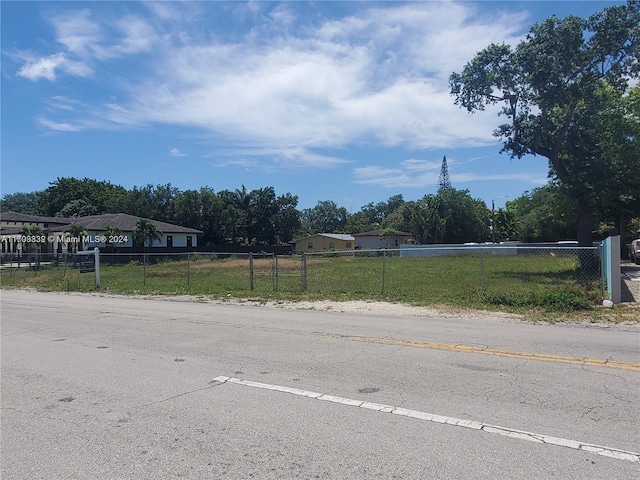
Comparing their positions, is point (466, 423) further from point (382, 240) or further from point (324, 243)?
point (382, 240)

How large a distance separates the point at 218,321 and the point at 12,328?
481 centimetres

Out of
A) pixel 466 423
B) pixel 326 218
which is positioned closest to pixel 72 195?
pixel 326 218

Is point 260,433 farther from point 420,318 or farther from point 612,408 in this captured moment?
point 420,318

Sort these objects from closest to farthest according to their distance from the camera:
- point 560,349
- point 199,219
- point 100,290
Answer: point 560,349 < point 100,290 < point 199,219

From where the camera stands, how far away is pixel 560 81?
22734mm

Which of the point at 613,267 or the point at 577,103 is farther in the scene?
the point at 577,103

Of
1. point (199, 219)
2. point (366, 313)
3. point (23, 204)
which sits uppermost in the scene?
point (23, 204)

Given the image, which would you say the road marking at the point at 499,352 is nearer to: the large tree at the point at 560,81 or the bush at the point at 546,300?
the bush at the point at 546,300

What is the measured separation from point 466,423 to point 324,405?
4.94 ft

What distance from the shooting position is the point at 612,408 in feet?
16.5

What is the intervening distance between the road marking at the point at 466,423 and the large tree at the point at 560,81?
21.8 metres

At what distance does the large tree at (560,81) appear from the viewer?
874 inches

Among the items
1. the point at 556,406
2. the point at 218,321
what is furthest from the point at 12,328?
the point at 556,406

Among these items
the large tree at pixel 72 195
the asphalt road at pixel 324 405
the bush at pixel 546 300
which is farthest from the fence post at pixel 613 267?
the large tree at pixel 72 195
